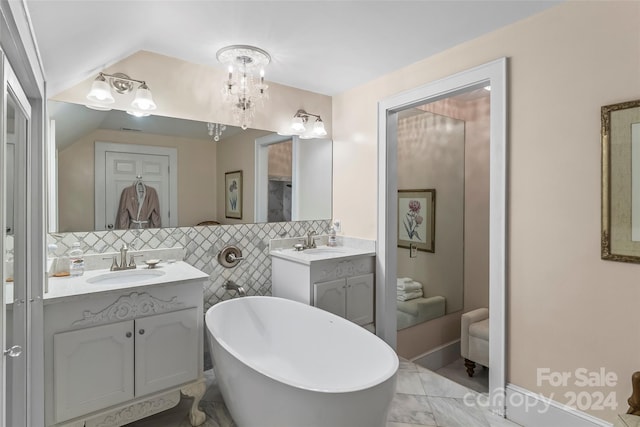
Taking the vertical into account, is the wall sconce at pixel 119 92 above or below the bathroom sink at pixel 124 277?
above

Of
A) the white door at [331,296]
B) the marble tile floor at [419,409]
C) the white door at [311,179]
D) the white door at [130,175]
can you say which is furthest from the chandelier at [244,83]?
the marble tile floor at [419,409]

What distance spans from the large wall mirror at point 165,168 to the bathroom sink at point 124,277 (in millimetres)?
365

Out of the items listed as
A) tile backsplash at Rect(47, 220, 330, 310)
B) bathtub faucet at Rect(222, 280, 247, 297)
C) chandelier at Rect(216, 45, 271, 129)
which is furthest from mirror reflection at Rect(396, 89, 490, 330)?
bathtub faucet at Rect(222, 280, 247, 297)

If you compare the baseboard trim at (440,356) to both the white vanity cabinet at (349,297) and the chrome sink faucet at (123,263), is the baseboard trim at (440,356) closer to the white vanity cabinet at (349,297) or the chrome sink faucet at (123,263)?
the white vanity cabinet at (349,297)

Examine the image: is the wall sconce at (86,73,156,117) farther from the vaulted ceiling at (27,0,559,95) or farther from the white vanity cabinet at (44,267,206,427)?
the white vanity cabinet at (44,267,206,427)

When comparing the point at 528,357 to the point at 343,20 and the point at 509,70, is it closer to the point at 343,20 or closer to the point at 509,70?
the point at 509,70

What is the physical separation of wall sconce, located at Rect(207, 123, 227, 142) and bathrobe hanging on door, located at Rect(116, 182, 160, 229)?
2.05 feet

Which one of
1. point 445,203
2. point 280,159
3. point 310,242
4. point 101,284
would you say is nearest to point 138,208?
point 101,284

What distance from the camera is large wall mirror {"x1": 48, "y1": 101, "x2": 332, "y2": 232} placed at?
2.21 meters

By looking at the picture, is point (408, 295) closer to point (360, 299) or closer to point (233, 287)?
point (360, 299)

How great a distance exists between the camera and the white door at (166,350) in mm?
1891

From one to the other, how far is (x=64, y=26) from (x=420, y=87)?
2.20 meters

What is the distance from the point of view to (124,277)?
7.24 ft

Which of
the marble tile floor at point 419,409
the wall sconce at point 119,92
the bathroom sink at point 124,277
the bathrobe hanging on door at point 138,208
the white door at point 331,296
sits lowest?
the marble tile floor at point 419,409
